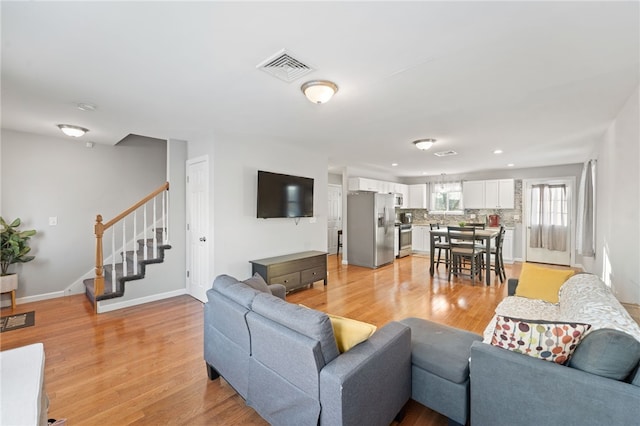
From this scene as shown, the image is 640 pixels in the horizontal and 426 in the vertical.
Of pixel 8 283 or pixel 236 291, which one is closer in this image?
pixel 236 291

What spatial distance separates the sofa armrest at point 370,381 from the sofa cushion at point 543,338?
56 centimetres

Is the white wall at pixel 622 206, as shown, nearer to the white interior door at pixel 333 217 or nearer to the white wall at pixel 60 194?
the white interior door at pixel 333 217

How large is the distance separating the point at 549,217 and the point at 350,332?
7484mm

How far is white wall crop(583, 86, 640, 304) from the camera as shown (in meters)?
2.47

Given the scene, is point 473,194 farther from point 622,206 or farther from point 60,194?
point 60,194

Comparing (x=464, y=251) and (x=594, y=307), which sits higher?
(x=594, y=307)

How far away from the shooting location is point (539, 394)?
134 centimetres

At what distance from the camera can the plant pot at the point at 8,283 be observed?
3.59m

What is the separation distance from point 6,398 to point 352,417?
1268 millimetres

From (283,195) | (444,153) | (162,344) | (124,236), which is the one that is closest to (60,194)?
(124,236)

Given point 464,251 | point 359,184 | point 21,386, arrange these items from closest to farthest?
→ point 21,386, point 464,251, point 359,184

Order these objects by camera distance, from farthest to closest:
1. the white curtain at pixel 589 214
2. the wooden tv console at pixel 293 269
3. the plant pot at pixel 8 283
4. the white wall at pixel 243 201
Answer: the white curtain at pixel 589 214 → the wooden tv console at pixel 293 269 → the white wall at pixel 243 201 → the plant pot at pixel 8 283

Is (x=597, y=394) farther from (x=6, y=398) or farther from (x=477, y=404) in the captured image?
(x=6, y=398)

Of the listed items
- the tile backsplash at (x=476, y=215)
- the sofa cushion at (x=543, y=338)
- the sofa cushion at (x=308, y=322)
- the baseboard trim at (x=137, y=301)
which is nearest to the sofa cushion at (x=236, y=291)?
the sofa cushion at (x=308, y=322)
